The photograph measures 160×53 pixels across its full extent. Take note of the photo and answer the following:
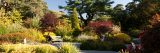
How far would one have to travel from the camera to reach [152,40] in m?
8.75

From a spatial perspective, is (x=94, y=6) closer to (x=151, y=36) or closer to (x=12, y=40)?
(x=12, y=40)

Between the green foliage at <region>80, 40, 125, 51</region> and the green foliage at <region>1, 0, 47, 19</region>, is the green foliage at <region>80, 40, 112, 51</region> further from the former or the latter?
the green foliage at <region>1, 0, 47, 19</region>

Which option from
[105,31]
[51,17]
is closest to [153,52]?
[105,31]

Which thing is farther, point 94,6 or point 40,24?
point 94,6

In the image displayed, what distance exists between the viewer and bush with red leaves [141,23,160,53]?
8.71 m

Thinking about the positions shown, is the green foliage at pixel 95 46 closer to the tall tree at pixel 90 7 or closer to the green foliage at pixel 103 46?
the green foliage at pixel 103 46

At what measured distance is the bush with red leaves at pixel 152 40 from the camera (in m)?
8.71

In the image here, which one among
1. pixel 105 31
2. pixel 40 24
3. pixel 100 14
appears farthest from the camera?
pixel 100 14

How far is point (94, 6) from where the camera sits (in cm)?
4506

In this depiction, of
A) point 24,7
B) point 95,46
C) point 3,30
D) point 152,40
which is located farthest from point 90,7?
point 152,40

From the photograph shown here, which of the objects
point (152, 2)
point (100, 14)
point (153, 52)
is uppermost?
point (153, 52)

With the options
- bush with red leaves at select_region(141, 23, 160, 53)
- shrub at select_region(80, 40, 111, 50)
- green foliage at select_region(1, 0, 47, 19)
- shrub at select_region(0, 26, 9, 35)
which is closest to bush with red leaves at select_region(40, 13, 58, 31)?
shrub at select_region(0, 26, 9, 35)

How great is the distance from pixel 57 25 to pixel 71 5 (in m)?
10.6

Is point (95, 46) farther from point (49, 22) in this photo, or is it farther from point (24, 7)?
point (24, 7)
